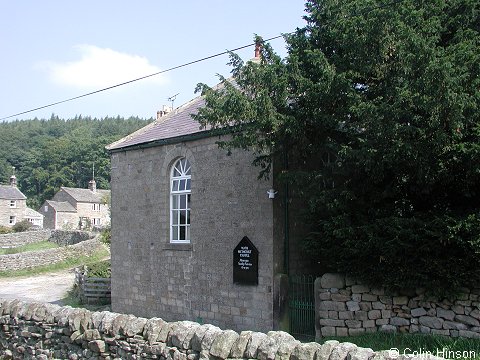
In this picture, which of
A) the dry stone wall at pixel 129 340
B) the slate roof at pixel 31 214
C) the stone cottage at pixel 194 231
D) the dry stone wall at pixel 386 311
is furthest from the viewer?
the slate roof at pixel 31 214

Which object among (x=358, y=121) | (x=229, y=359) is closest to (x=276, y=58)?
(x=358, y=121)

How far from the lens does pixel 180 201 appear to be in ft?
53.4

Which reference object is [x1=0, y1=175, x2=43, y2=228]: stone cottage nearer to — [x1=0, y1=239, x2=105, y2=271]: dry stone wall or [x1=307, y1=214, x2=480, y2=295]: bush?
→ [x1=0, y1=239, x2=105, y2=271]: dry stone wall

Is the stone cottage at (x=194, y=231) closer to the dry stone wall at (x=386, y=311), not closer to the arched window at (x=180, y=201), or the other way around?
the arched window at (x=180, y=201)

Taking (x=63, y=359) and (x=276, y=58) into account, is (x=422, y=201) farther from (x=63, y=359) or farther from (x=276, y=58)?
(x=63, y=359)

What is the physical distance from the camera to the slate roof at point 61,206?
79650 mm

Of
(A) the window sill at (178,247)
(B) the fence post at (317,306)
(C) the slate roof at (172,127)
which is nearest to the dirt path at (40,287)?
(C) the slate roof at (172,127)

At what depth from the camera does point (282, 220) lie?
1348cm

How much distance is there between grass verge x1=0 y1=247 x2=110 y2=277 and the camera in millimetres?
32875

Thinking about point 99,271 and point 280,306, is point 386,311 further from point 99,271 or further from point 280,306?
point 99,271

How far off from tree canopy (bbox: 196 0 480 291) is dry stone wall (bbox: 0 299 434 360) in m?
4.14

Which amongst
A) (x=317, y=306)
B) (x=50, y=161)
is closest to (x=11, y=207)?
(x=50, y=161)

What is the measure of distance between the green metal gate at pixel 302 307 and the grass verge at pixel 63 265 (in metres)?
24.7

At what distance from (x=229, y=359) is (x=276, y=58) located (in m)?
7.13
